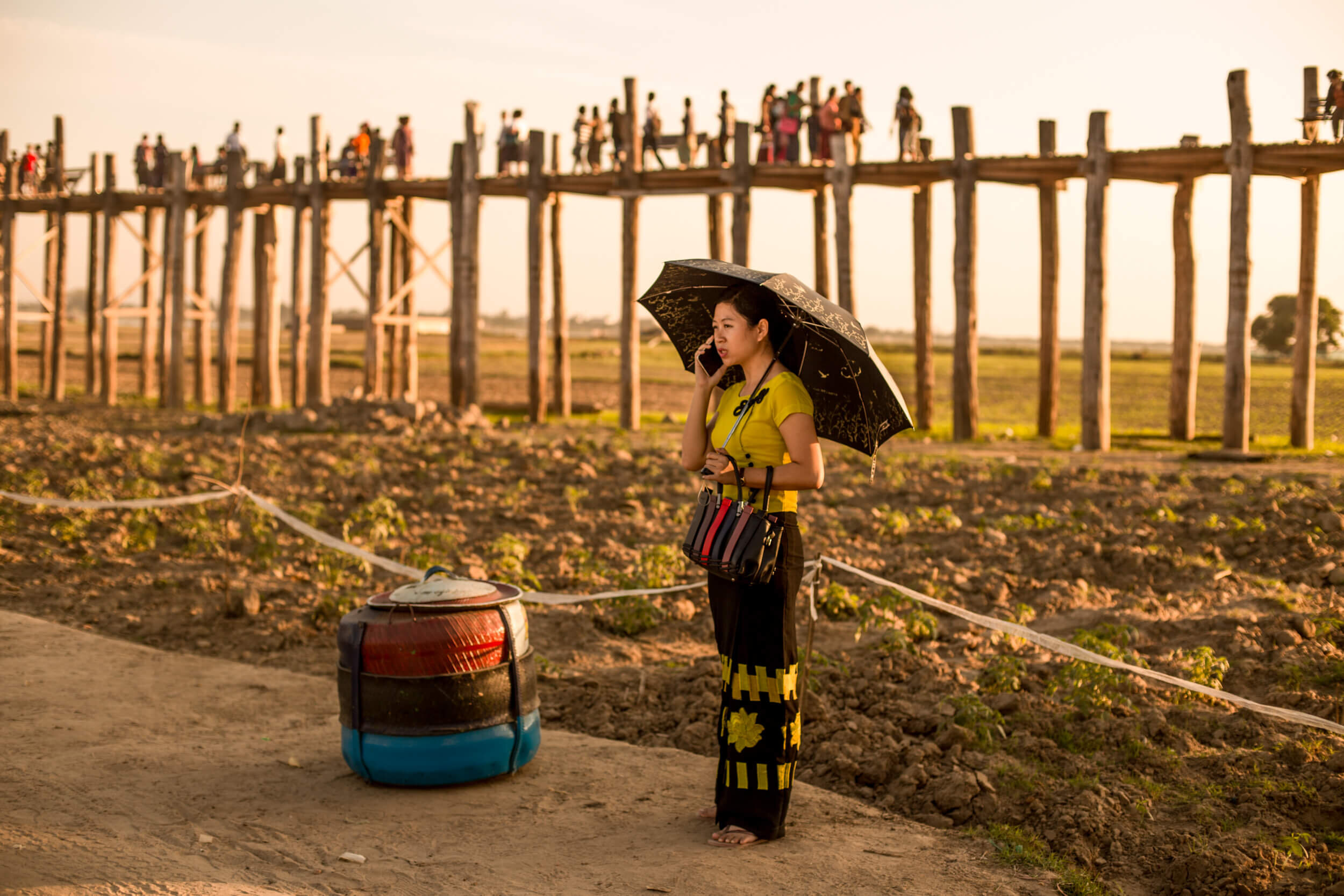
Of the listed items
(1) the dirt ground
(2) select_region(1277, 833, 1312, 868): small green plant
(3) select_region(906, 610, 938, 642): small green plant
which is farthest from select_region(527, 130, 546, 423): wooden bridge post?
(2) select_region(1277, 833, 1312, 868): small green plant

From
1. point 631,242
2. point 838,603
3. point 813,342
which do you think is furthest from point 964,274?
point 813,342

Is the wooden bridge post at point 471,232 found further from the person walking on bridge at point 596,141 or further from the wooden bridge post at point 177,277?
the wooden bridge post at point 177,277

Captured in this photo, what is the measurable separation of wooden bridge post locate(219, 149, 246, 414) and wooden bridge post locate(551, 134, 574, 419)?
22.5ft

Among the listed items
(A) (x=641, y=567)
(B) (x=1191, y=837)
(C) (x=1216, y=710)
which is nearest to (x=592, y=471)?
(A) (x=641, y=567)

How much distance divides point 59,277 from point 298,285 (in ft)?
26.7

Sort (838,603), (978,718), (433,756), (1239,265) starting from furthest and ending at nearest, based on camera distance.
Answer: (1239,265), (838,603), (978,718), (433,756)

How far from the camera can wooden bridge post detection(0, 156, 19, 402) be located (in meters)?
26.2

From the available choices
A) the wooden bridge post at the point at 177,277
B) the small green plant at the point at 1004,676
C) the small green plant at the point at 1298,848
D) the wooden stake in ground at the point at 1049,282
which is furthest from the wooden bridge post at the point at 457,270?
the small green plant at the point at 1298,848

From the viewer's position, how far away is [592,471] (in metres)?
12.8

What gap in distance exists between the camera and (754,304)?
4.23 m

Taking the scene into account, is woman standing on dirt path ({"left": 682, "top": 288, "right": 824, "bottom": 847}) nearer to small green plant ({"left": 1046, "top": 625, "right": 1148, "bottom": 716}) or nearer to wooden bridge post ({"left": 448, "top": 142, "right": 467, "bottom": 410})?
small green plant ({"left": 1046, "top": 625, "right": 1148, "bottom": 716})

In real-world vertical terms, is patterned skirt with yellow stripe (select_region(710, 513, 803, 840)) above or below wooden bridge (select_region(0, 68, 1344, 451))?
below

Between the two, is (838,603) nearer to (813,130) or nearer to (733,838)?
(733,838)

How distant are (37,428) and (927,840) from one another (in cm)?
1706
